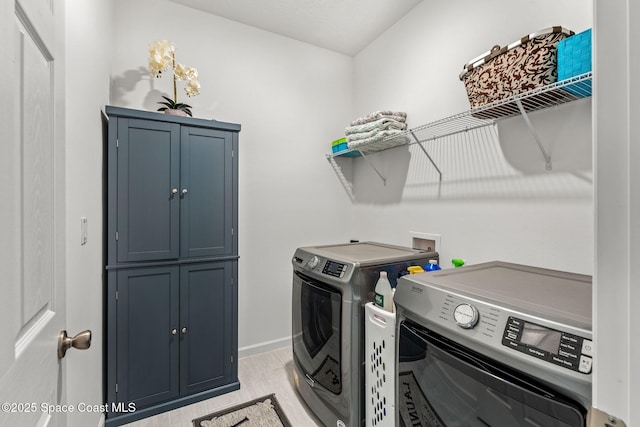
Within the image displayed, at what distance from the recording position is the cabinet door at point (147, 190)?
5.49ft

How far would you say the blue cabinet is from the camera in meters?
1.66

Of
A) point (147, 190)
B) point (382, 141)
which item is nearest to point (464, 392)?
point (382, 141)

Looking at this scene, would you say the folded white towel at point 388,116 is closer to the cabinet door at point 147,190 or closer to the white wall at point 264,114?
the white wall at point 264,114

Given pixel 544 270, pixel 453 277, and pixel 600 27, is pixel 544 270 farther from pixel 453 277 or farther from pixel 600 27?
pixel 600 27

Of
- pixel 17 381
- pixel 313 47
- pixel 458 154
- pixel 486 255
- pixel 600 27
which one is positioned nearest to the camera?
pixel 600 27

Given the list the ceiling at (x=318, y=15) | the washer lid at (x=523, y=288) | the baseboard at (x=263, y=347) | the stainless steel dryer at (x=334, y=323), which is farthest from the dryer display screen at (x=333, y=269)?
the ceiling at (x=318, y=15)

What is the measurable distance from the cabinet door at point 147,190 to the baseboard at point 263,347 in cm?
108

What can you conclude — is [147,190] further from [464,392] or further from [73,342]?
[464,392]

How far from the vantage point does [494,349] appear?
0.77 m

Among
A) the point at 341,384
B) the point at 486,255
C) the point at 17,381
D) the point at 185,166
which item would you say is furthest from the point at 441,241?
the point at 17,381

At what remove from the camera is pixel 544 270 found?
1307mm

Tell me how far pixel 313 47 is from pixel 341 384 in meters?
2.66

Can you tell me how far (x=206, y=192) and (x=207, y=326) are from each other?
0.87 meters

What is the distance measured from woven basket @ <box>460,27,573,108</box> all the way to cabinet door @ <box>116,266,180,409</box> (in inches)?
76.9
